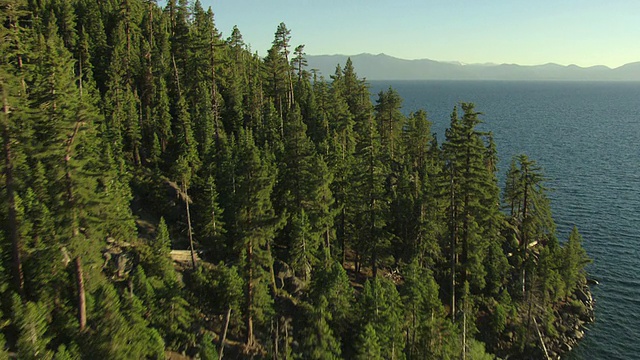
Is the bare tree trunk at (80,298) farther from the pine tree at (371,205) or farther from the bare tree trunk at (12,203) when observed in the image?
the pine tree at (371,205)

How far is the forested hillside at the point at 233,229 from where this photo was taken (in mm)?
21047

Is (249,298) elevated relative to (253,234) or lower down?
lower down

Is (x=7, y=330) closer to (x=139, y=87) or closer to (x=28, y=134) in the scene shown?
(x=28, y=134)

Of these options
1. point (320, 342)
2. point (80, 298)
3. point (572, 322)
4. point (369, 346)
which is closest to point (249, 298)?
point (320, 342)

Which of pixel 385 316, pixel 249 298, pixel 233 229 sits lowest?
pixel 385 316

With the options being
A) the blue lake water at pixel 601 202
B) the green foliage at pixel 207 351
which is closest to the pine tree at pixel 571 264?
the blue lake water at pixel 601 202

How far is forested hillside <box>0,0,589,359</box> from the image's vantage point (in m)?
21.0

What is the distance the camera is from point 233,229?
37.7 m

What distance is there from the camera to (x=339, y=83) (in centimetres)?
7575

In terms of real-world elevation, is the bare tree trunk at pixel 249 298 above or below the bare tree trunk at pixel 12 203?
below

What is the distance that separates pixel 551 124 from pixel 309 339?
16744cm

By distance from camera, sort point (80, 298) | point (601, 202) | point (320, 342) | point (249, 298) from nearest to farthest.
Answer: point (80, 298), point (320, 342), point (249, 298), point (601, 202)

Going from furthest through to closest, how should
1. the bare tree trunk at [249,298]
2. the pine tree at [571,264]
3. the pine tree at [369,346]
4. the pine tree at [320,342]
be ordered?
1. the pine tree at [571,264]
2. the bare tree trunk at [249,298]
3. the pine tree at [320,342]
4. the pine tree at [369,346]

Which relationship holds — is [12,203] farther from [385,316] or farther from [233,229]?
[385,316]
